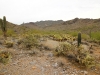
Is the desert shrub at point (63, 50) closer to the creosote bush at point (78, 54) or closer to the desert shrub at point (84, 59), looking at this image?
the creosote bush at point (78, 54)

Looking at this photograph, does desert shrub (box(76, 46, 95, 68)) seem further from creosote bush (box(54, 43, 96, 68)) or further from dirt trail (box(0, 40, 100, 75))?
dirt trail (box(0, 40, 100, 75))

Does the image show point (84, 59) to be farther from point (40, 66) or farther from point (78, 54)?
point (40, 66)

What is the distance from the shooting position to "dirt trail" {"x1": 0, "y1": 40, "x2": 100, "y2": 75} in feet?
24.8

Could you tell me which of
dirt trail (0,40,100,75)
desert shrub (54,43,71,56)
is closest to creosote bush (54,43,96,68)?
desert shrub (54,43,71,56)

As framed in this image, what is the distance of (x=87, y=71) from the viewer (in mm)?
7820

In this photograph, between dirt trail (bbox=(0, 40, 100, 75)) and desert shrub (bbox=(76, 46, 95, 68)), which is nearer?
dirt trail (bbox=(0, 40, 100, 75))

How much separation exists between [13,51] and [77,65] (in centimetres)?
414

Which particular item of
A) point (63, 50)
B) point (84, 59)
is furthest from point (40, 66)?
point (84, 59)

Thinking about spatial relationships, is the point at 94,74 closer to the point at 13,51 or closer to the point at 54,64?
the point at 54,64

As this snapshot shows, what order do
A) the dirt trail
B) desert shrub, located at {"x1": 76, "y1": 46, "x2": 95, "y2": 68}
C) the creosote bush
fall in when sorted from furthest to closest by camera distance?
the creosote bush
desert shrub, located at {"x1": 76, "y1": 46, "x2": 95, "y2": 68}
the dirt trail

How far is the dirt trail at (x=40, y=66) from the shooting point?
7547 mm

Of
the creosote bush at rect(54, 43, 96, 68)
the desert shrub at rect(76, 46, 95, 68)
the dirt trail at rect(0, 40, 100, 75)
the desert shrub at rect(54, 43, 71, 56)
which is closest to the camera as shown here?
the dirt trail at rect(0, 40, 100, 75)

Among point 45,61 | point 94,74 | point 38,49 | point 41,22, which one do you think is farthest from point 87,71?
point 41,22

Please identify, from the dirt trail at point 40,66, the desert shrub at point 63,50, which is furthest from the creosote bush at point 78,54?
the dirt trail at point 40,66
